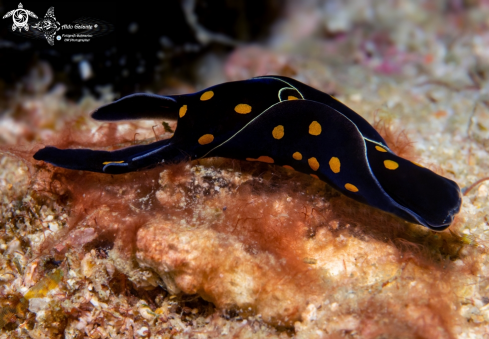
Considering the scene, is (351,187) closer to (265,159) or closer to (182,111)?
(265,159)

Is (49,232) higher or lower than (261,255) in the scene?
lower

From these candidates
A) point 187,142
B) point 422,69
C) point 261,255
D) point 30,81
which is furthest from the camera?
point 422,69

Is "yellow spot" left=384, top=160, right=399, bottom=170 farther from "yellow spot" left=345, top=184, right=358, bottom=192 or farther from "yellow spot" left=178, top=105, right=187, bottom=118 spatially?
"yellow spot" left=178, top=105, right=187, bottom=118

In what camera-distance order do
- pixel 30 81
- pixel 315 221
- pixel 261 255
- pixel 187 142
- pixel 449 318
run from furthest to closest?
pixel 30 81, pixel 187 142, pixel 315 221, pixel 261 255, pixel 449 318

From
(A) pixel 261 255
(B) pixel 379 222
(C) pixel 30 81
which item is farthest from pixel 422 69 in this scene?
(C) pixel 30 81

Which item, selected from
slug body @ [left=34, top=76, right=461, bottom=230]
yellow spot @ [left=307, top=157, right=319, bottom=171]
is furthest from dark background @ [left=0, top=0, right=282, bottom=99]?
yellow spot @ [left=307, top=157, right=319, bottom=171]

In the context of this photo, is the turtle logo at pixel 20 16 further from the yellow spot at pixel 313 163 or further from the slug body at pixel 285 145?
the yellow spot at pixel 313 163

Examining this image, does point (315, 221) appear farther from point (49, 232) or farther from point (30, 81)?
point (30, 81)

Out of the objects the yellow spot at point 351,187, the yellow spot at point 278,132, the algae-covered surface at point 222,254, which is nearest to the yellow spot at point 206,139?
the algae-covered surface at point 222,254
